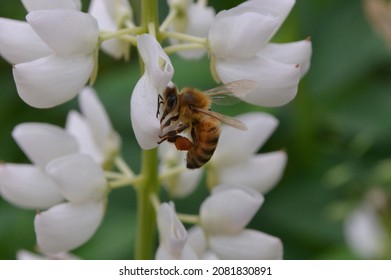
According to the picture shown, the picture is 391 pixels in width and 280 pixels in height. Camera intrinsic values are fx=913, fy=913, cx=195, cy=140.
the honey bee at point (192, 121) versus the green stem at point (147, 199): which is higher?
the honey bee at point (192, 121)

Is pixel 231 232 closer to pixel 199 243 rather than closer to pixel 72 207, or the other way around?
pixel 199 243

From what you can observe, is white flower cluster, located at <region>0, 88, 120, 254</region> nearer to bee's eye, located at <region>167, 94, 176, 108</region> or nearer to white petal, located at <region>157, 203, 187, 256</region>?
white petal, located at <region>157, 203, 187, 256</region>

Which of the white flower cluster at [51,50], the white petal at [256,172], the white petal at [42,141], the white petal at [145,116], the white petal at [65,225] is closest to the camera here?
the white petal at [145,116]

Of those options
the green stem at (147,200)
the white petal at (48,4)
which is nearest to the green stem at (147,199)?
the green stem at (147,200)

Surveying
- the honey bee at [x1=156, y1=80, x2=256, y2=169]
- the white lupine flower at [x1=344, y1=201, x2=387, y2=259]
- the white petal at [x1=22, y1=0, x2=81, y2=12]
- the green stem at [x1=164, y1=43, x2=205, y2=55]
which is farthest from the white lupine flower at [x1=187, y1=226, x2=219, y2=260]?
the white lupine flower at [x1=344, y1=201, x2=387, y2=259]

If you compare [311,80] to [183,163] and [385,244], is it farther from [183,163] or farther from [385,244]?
[183,163]

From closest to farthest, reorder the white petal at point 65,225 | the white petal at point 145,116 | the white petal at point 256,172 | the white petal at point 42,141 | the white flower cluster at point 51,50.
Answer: the white petal at point 145,116, the white flower cluster at point 51,50, the white petal at point 65,225, the white petal at point 42,141, the white petal at point 256,172

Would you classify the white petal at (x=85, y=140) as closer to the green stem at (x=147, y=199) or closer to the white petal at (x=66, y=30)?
the green stem at (x=147, y=199)
